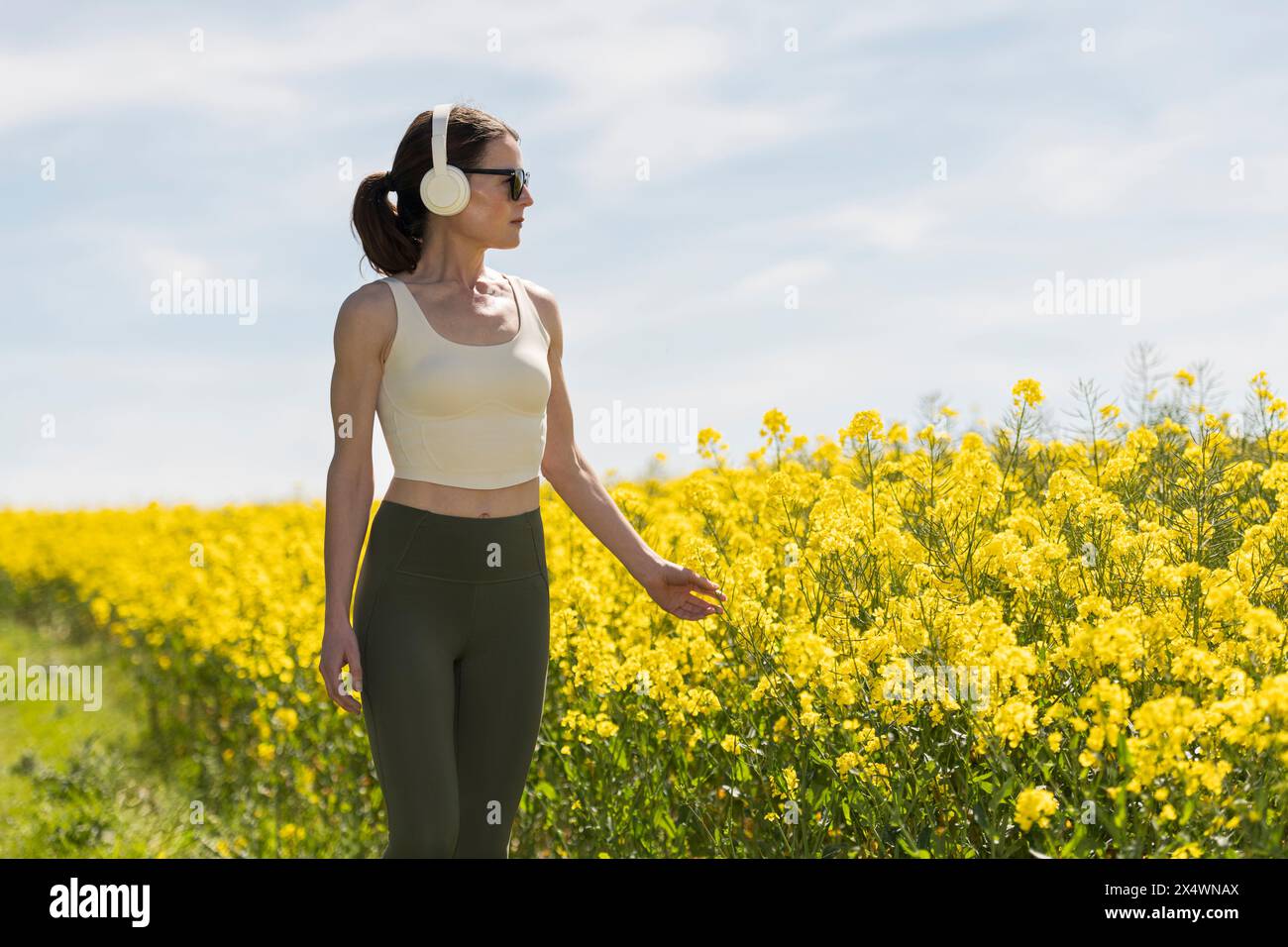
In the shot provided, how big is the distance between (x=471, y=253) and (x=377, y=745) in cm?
106

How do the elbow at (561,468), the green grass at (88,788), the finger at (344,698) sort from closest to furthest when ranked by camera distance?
the finger at (344,698) < the elbow at (561,468) < the green grass at (88,788)

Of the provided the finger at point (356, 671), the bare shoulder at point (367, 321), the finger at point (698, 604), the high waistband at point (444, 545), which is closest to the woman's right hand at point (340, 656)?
the finger at point (356, 671)

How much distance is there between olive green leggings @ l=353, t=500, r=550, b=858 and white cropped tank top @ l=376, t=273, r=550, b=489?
0.10m

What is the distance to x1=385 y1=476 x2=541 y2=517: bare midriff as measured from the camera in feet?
7.99

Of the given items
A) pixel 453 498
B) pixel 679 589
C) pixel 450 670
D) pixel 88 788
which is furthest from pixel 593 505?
pixel 88 788

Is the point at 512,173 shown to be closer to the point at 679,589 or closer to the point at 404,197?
the point at 404,197

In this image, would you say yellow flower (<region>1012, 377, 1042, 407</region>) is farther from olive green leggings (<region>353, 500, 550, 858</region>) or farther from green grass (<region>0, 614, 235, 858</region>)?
green grass (<region>0, 614, 235, 858</region>)

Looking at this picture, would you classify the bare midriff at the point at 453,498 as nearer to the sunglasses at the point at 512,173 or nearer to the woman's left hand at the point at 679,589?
the woman's left hand at the point at 679,589

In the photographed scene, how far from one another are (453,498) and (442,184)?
0.66 m

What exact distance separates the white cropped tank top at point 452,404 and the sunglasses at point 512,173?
0.29 meters

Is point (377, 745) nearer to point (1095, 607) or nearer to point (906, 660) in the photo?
point (906, 660)

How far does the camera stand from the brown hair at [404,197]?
258 centimetres

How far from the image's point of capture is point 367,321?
241 cm
